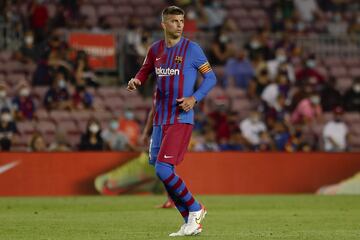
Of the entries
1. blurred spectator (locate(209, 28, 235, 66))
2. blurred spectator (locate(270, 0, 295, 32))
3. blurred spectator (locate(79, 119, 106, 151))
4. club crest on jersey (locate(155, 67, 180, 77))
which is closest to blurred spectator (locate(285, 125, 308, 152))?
blurred spectator (locate(209, 28, 235, 66))

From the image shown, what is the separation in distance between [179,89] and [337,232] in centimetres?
240

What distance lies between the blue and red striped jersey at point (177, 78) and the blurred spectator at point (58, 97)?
39.3 feet

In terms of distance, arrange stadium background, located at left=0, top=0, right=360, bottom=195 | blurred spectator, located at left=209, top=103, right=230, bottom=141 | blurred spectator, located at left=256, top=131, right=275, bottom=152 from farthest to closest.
Answer: 1. blurred spectator, located at left=209, top=103, right=230, bottom=141
2. blurred spectator, located at left=256, top=131, right=275, bottom=152
3. stadium background, located at left=0, top=0, right=360, bottom=195

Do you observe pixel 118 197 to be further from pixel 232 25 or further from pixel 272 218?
pixel 232 25

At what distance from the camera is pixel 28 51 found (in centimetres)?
2408

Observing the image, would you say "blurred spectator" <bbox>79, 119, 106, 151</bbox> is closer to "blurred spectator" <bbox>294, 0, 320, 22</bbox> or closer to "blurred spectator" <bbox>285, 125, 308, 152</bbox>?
"blurred spectator" <bbox>285, 125, 308, 152</bbox>

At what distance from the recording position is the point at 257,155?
20.9 metres

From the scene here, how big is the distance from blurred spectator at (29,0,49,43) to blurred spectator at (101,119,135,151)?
360 centimetres

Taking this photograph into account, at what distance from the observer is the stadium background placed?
21.1 metres

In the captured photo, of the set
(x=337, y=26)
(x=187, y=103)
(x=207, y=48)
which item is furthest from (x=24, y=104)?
(x=187, y=103)

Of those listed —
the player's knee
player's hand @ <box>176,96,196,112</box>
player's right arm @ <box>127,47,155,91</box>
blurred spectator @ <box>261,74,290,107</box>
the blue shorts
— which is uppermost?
player's right arm @ <box>127,47,155,91</box>

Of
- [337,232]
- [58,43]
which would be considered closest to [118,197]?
[58,43]

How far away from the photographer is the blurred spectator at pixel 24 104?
22.3 meters

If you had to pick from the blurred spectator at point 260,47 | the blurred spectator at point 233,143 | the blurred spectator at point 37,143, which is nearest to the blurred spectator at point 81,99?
the blurred spectator at point 37,143
